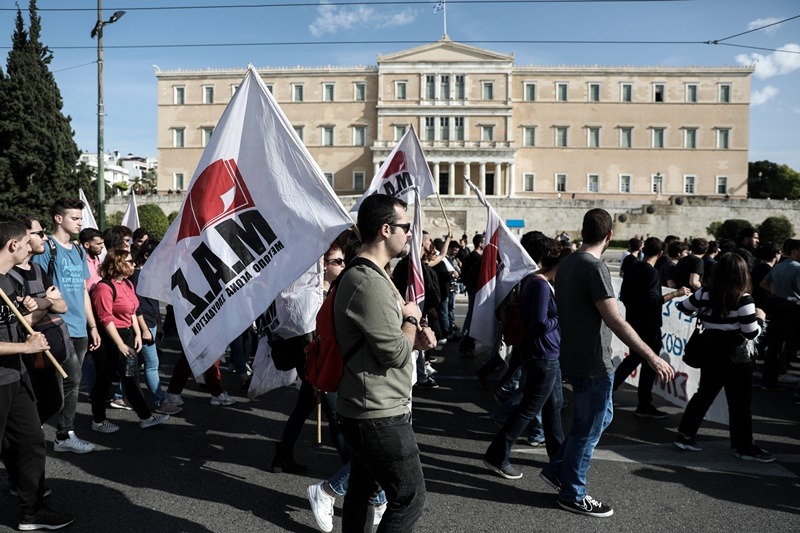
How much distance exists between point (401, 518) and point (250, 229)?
189cm

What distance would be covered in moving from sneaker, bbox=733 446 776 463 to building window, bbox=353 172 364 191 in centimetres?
5460

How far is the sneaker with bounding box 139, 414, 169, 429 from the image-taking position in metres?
5.07

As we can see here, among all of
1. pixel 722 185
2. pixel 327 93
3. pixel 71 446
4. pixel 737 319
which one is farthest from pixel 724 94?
pixel 71 446

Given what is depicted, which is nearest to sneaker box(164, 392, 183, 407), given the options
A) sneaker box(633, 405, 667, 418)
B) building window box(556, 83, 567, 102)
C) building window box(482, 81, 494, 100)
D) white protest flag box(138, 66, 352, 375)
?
white protest flag box(138, 66, 352, 375)

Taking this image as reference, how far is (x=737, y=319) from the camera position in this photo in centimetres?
446

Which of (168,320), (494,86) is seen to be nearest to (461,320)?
(168,320)

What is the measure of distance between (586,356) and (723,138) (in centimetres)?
6045

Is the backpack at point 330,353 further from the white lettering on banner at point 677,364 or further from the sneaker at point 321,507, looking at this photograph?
the white lettering on banner at point 677,364

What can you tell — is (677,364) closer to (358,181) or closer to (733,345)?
(733,345)

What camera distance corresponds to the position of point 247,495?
376 centimetres

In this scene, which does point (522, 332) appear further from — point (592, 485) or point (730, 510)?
point (730, 510)

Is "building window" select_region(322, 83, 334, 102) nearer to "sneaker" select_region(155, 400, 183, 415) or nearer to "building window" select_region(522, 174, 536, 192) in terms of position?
"building window" select_region(522, 174, 536, 192)

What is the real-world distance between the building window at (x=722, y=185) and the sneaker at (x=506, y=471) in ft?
195

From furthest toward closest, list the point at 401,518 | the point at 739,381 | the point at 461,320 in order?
the point at 461,320 < the point at 739,381 < the point at 401,518
